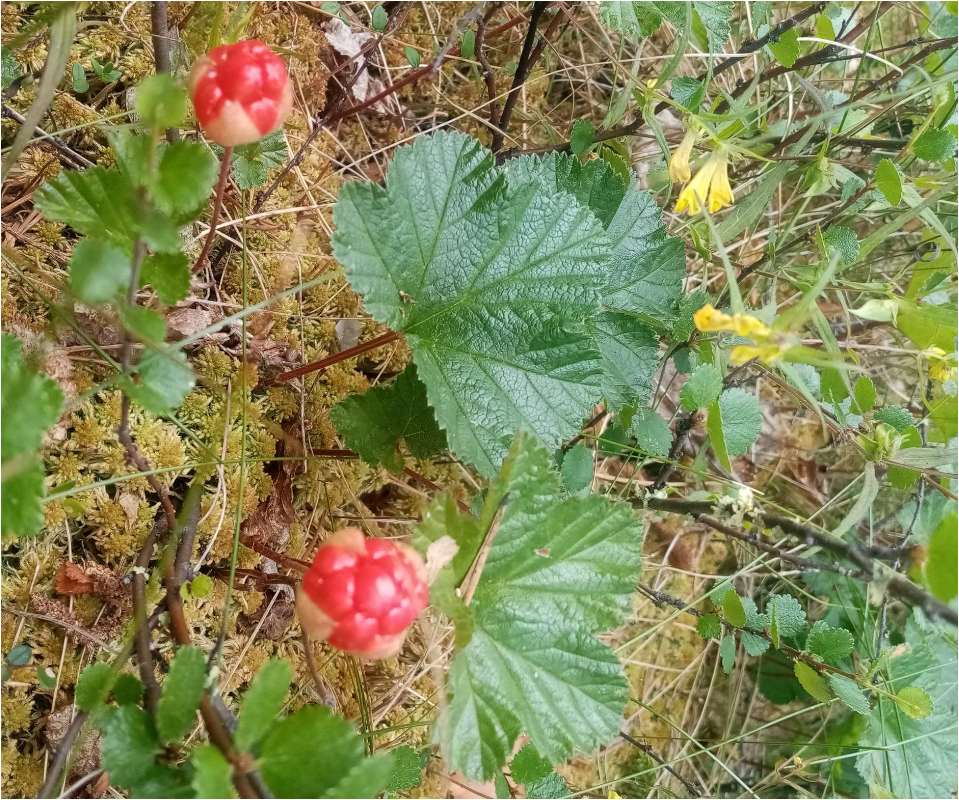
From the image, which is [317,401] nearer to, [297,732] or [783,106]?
[297,732]

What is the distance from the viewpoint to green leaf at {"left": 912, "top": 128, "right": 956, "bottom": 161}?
1295 millimetres

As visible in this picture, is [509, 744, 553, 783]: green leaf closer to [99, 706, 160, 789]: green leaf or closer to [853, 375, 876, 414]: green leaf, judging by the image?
[99, 706, 160, 789]: green leaf

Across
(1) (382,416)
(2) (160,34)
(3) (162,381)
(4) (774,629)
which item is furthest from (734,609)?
(2) (160,34)

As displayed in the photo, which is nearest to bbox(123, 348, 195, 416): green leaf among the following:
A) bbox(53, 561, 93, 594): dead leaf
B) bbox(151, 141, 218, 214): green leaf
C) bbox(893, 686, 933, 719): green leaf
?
bbox(151, 141, 218, 214): green leaf

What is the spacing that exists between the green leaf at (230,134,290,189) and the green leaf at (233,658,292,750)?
2.75 feet

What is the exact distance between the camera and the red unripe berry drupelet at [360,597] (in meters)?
0.75

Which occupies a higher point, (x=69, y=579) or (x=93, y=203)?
(x=93, y=203)

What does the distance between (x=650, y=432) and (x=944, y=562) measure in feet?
1.95

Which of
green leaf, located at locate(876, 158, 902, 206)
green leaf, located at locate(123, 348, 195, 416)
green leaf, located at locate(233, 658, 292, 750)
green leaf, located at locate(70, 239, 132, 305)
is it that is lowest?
green leaf, located at locate(233, 658, 292, 750)

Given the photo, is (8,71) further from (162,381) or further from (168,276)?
(162,381)

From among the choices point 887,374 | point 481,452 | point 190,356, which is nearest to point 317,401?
point 190,356

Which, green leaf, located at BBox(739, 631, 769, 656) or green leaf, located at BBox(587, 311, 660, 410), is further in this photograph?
green leaf, located at BBox(739, 631, 769, 656)

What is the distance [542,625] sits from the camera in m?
1.06

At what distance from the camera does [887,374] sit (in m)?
2.08
